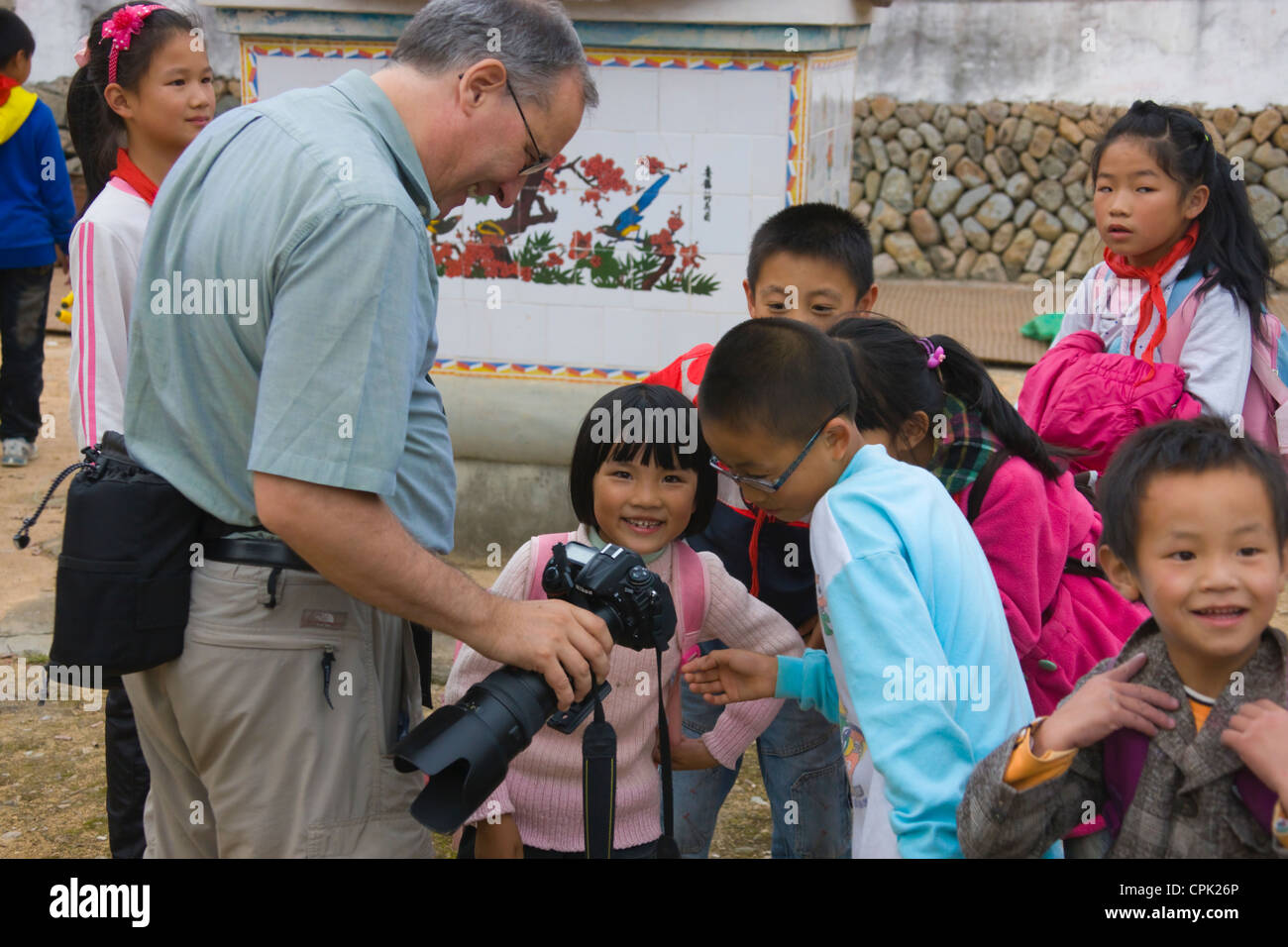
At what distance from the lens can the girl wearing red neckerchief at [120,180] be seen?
8.35ft

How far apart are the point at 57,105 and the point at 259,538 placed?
Answer: 1056cm

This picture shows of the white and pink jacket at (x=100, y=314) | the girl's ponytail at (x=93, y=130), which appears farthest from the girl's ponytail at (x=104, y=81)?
the white and pink jacket at (x=100, y=314)

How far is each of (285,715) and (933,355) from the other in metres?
1.26

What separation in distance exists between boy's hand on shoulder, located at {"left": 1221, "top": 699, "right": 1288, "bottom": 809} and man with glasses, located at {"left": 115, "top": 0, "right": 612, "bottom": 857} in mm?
869

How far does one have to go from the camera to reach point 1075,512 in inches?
92.0

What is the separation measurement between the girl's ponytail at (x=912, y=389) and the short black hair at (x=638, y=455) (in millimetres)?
347

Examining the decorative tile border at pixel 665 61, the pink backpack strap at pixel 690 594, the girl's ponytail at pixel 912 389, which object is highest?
the decorative tile border at pixel 665 61

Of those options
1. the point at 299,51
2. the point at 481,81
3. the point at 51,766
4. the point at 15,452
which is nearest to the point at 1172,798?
the point at 481,81

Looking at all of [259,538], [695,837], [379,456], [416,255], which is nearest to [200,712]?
[259,538]

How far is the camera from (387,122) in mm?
1960

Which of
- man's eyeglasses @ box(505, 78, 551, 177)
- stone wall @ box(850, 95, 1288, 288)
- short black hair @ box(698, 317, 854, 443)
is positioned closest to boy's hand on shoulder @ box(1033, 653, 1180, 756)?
short black hair @ box(698, 317, 854, 443)

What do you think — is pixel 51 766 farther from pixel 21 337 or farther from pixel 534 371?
pixel 21 337

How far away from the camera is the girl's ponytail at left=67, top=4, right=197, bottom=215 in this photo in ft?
9.11

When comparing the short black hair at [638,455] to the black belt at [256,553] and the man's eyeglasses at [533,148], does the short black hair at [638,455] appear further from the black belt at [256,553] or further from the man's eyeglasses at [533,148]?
the black belt at [256,553]
